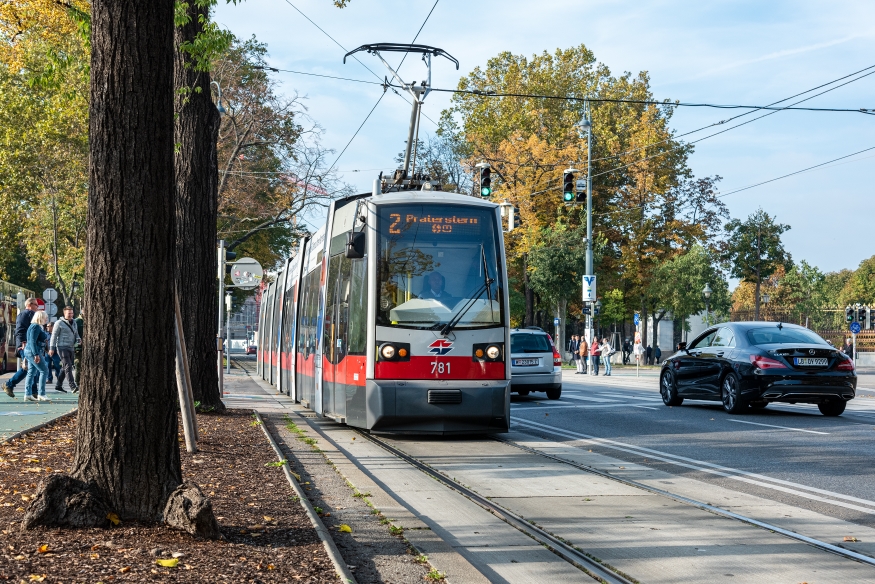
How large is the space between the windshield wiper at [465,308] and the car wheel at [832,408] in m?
7.51

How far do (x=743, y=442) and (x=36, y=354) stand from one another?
1268cm

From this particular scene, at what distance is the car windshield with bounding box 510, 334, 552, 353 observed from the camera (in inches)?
886

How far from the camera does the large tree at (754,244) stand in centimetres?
5888

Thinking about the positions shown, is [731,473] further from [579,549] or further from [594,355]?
[594,355]

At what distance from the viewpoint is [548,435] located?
48.2ft

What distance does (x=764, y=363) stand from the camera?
16828mm

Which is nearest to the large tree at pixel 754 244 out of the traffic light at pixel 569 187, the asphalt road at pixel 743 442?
the traffic light at pixel 569 187

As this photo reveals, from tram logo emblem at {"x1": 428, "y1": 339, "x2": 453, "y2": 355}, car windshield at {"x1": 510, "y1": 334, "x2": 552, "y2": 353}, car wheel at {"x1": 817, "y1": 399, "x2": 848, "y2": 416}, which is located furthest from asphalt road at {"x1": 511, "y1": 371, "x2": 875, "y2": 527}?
tram logo emblem at {"x1": 428, "y1": 339, "x2": 453, "y2": 355}

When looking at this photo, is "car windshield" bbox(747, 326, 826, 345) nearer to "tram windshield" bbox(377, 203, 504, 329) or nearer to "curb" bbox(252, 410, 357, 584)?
"tram windshield" bbox(377, 203, 504, 329)

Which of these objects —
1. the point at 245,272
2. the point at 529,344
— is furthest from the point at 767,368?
the point at 245,272

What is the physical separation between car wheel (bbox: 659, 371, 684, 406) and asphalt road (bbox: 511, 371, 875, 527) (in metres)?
0.19

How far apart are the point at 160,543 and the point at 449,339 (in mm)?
7640

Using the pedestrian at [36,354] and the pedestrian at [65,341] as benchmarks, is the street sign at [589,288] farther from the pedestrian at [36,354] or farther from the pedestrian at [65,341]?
the pedestrian at [36,354]

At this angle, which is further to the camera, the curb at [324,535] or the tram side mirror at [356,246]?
the tram side mirror at [356,246]
